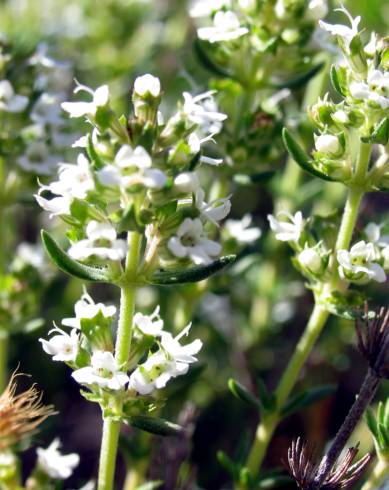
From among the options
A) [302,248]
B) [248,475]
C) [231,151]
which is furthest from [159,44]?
[248,475]

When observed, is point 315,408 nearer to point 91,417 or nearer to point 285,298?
point 285,298

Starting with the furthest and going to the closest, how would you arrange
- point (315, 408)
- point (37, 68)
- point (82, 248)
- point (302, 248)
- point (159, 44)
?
point (159, 44), point (315, 408), point (37, 68), point (302, 248), point (82, 248)

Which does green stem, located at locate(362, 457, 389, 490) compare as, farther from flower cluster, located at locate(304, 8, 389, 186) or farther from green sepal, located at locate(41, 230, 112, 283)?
green sepal, located at locate(41, 230, 112, 283)

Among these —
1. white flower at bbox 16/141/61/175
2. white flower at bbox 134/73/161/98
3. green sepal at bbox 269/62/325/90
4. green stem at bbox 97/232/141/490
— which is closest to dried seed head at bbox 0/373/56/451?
green stem at bbox 97/232/141/490

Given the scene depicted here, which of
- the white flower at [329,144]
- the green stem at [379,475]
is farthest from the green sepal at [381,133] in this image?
the green stem at [379,475]

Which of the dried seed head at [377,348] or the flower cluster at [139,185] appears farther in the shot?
the dried seed head at [377,348]

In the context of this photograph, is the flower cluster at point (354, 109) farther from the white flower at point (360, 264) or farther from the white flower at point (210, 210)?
the white flower at point (210, 210)

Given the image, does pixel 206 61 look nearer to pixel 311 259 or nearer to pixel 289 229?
pixel 289 229
